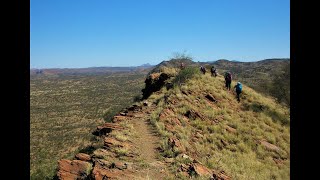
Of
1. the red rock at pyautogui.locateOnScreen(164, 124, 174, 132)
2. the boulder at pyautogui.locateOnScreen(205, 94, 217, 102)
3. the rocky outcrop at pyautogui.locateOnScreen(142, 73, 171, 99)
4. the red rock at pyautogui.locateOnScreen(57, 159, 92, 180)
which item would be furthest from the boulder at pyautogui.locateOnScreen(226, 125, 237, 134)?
the red rock at pyautogui.locateOnScreen(57, 159, 92, 180)

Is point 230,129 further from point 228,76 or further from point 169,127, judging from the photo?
point 228,76

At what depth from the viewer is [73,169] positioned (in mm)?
11133

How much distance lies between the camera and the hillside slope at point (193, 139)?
11320 millimetres

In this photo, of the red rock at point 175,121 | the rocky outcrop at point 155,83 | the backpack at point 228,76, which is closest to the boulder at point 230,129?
the red rock at point 175,121

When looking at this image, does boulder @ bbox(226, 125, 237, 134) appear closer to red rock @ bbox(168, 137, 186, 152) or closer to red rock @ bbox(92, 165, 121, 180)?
red rock @ bbox(168, 137, 186, 152)

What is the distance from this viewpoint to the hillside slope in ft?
37.1

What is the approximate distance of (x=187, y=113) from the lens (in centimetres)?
2033

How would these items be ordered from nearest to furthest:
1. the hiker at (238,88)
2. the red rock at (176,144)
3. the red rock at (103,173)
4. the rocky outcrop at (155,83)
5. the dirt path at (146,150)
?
the red rock at (103,173)
the dirt path at (146,150)
the red rock at (176,144)
the hiker at (238,88)
the rocky outcrop at (155,83)

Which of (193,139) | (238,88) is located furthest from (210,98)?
(193,139)

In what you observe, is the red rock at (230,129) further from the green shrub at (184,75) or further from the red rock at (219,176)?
the green shrub at (184,75)

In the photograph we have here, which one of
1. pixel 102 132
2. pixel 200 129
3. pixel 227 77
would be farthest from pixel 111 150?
pixel 227 77

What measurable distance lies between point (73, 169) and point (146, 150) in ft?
11.7

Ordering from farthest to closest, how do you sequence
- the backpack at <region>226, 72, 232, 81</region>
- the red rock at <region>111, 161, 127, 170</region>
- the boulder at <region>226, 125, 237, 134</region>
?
1. the backpack at <region>226, 72, 232, 81</region>
2. the boulder at <region>226, 125, 237, 134</region>
3. the red rock at <region>111, 161, 127, 170</region>
